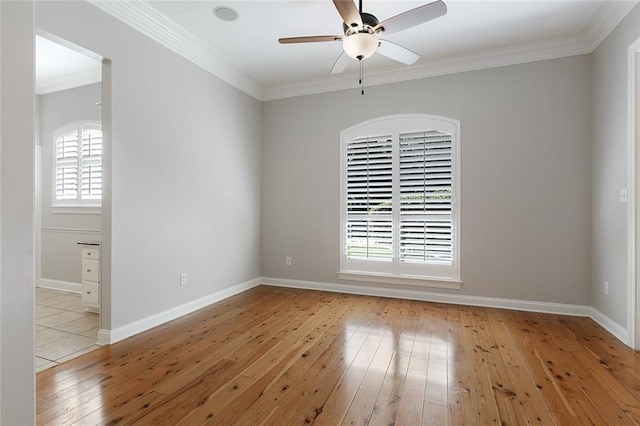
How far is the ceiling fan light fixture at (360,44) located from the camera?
245cm

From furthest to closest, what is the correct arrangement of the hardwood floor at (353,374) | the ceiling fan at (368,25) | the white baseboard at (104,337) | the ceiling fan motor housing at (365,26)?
the white baseboard at (104,337) → the ceiling fan motor housing at (365,26) → the ceiling fan at (368,25) → the hardwood floor at (353,374)

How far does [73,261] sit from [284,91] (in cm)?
403

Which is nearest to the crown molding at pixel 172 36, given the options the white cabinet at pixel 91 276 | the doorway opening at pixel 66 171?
the doorway opening at pixel 66 171

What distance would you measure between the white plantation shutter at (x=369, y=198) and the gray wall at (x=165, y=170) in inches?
62.8

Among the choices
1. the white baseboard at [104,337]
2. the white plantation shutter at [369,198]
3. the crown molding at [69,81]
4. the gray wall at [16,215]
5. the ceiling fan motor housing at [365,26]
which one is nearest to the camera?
the gray wall at [16,215]

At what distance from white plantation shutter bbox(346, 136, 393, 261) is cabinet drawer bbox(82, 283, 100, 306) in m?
3.11

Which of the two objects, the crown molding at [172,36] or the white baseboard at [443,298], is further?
the white baseboard at [443,298]

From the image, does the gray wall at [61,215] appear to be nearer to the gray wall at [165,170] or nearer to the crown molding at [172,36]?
the gray wall at [165,170]

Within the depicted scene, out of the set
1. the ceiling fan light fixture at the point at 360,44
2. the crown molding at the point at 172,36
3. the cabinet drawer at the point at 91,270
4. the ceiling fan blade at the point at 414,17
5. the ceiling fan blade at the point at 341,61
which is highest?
the crown molding at the point at 172,36

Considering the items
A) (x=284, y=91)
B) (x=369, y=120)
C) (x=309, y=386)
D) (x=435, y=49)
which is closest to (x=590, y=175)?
(x=435, y=49)

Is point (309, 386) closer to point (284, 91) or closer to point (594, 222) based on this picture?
point (594, 222)

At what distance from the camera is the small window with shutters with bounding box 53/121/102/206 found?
4734 millimetres

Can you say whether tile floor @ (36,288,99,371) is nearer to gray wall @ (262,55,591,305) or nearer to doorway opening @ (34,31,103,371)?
doorway opening @ (34,31,103,371)

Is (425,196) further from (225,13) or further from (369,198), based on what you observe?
(225,13)
